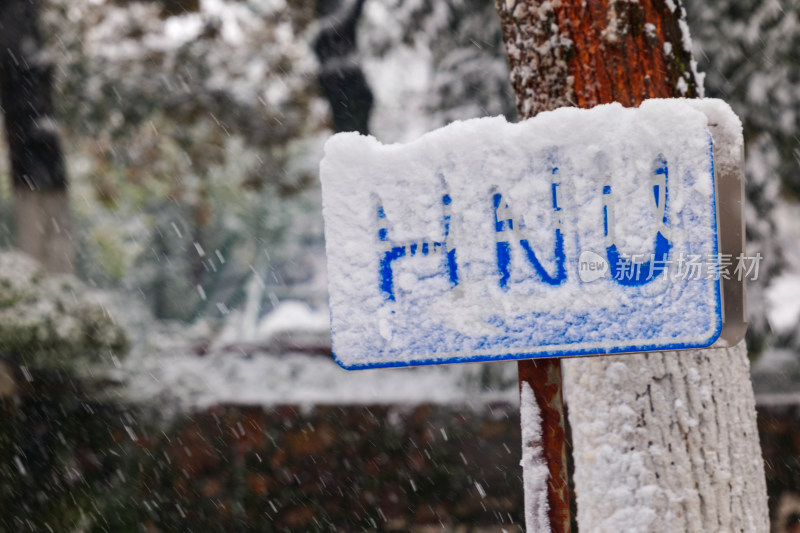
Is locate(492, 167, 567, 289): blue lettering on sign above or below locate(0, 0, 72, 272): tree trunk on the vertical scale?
below

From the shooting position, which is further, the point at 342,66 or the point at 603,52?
the point at 342,66

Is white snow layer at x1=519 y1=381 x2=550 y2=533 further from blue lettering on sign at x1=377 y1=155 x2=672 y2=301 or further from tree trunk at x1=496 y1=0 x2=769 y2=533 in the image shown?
tree trunk at x1=496 y1=0 x2=769 y2=533

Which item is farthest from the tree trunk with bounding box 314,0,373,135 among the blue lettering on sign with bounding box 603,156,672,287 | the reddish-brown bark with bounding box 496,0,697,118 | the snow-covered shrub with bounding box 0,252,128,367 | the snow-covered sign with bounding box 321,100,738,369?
the blue lettering on sign with bounding box 603,156,672,287

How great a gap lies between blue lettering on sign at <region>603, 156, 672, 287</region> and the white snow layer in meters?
0.27

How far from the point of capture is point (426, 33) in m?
5.43

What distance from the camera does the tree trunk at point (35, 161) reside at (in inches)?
257

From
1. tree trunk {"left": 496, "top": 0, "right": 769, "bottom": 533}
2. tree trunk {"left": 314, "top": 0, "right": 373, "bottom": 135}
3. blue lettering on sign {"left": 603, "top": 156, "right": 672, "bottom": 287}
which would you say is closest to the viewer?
blue lettering on sign {"left": 603, "top": 156, "right": 672, "bottom": 287}

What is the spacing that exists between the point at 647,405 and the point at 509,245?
732mm

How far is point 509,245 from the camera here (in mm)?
1134

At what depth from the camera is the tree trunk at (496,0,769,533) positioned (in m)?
1.62

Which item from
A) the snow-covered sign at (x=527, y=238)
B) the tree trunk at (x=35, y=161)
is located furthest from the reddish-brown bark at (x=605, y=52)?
the tree trunk at (x=35, y=161)

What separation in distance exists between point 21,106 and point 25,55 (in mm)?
486

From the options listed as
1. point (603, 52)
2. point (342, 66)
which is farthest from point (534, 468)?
point (342, 66)

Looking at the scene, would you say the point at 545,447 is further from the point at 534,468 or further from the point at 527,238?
the point at 527,238
